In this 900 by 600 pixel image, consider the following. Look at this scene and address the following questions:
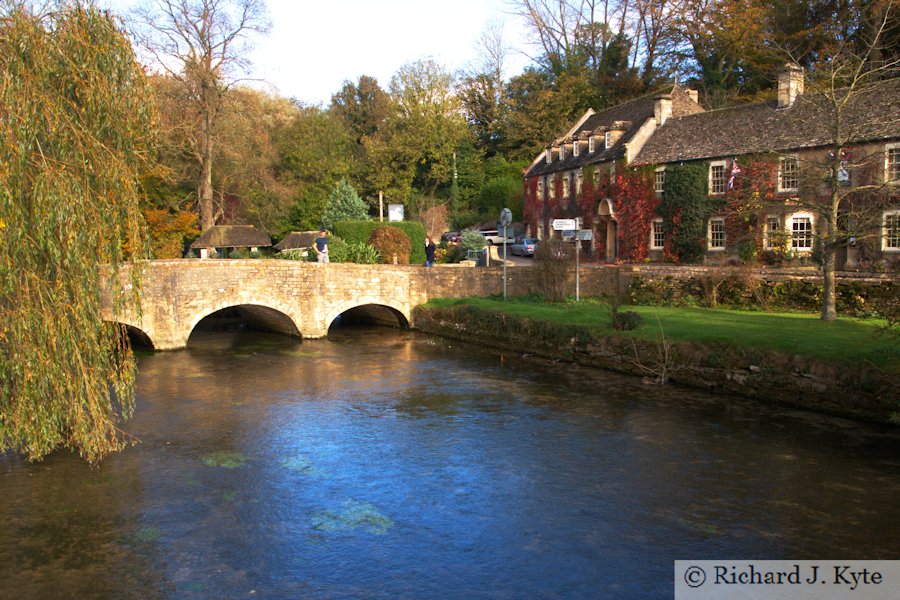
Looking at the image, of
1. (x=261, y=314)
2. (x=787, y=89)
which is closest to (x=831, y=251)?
(x=787, y=89)

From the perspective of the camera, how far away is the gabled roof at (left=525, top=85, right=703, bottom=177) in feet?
121

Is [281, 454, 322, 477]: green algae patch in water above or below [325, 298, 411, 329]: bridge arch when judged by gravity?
below

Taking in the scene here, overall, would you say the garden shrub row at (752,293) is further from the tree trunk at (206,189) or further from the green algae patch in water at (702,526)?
the tree trunk at (206,189)

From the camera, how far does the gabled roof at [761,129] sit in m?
25.1

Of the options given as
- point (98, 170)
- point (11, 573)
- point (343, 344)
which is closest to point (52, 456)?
point (11, 573)

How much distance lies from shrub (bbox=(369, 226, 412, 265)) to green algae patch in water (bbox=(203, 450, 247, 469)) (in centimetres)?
1946

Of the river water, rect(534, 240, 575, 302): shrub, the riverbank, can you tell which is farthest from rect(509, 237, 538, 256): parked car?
the river water

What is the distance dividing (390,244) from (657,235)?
42.3ft

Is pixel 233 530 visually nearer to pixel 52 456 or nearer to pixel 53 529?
pixel 53 529

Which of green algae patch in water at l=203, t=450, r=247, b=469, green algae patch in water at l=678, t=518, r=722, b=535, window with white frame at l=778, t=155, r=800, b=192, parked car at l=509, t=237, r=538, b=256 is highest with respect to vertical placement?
window with white frame at l=778, t=155, r=800, b=192

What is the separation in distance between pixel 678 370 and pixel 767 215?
13736 millimetres

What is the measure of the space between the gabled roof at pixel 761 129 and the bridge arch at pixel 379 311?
14639mm

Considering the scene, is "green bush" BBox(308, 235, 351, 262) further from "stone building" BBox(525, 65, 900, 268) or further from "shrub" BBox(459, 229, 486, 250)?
"stone building" BBox(525, 65, 900, 268)

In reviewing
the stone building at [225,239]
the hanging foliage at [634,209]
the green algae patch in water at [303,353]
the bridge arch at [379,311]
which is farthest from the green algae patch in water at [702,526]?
the stone building at [225,239]
